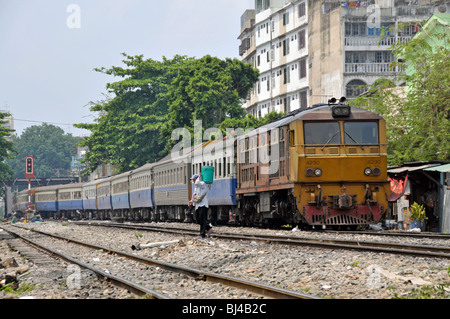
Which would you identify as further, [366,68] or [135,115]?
[135,115]

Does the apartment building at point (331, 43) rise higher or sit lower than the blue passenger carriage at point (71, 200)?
higher

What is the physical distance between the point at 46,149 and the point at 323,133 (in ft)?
423

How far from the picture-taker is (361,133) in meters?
19.2

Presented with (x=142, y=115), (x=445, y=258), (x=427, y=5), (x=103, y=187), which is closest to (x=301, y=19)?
(x=427, y=5)

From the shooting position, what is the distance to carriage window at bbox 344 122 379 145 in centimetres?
1908

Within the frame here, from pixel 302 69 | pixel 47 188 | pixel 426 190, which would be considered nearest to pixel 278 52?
pixel 302 69

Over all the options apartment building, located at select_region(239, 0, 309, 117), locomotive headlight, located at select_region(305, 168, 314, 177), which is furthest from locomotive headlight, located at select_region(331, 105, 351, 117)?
apartment building, located at select_region(239, 0, 309, 117)

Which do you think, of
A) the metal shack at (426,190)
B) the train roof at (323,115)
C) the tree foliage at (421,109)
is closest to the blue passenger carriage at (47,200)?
the tree foliage at (421,109)

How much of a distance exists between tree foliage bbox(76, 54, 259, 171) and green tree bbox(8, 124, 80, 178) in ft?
238

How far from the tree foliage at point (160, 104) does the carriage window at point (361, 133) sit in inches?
1184

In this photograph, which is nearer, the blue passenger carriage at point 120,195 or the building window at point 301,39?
the blue passenger carriage at point 120,195

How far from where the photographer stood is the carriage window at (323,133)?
62.1 ft

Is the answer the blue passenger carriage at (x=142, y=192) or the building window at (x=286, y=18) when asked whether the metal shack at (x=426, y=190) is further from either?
the building window at (x=286, y=18)
